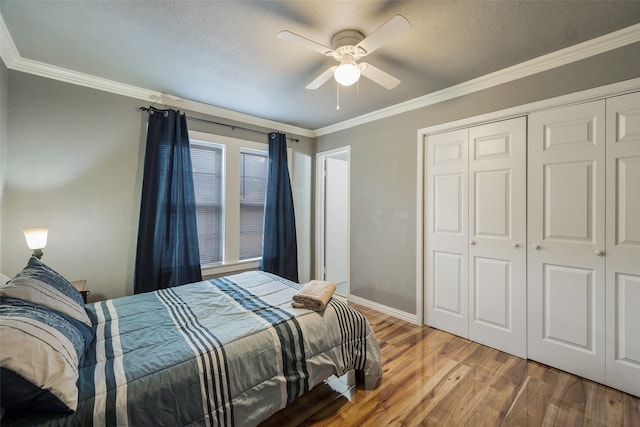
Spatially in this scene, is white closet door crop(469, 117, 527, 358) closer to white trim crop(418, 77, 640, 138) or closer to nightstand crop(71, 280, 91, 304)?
white trim crop(418, 77, 640, 138)

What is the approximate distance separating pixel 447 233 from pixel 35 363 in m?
3.03

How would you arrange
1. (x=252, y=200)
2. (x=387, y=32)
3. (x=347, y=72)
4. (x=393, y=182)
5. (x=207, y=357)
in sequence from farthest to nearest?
(x=252, y=200) < (x=393, y=182) < (x=347, y=72) < (x=387, y=32) < (x=207, y=357)

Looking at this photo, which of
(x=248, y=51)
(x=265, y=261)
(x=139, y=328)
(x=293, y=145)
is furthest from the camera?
(x=293, y=145)

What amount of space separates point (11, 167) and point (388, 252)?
12.0 feet

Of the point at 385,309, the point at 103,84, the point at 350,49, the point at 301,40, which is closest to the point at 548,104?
the point at 350,49

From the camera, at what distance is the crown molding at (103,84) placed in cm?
203

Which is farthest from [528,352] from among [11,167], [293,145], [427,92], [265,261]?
[11,167]

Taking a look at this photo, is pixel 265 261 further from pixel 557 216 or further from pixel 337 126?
pixel 557 216

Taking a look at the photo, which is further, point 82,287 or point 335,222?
point 335,222

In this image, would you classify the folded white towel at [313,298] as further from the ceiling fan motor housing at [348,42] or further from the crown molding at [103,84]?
the crown molding at [103,84]

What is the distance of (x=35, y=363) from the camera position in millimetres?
953

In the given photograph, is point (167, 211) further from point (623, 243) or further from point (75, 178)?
point (623, 243)

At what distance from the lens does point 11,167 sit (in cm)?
218

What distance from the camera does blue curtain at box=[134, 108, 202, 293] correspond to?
270cm
